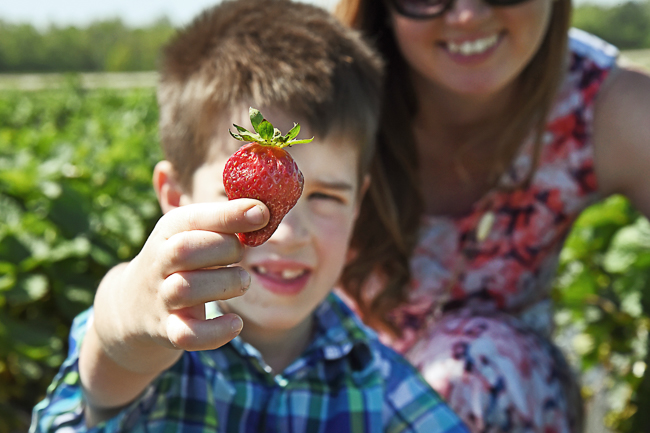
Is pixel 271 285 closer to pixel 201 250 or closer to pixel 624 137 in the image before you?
pixel 201 250

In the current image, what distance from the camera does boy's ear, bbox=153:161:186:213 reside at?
1.65 m

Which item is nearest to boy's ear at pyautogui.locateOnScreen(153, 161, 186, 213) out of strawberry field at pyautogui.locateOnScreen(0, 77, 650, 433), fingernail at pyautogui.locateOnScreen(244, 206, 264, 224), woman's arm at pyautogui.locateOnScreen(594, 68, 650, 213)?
fingernail at pyautogui.locateOnScreen(244, 206, 264, 224)

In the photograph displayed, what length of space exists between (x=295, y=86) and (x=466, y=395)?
1049 millimetres

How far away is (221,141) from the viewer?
5.04 ft

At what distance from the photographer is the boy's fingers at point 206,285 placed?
866mm

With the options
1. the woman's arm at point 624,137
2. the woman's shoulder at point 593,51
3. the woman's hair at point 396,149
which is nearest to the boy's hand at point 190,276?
the woman's hair at point 396,149

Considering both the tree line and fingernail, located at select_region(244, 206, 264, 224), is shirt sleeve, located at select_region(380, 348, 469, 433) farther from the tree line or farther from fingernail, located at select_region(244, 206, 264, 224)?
the tree line

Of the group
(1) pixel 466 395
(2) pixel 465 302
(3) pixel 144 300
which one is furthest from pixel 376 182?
(3) pixel 144 300

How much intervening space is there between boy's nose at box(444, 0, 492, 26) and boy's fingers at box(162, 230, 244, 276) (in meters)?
1.45

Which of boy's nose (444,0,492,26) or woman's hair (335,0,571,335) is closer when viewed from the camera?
boy's nose (444,0,492,26)

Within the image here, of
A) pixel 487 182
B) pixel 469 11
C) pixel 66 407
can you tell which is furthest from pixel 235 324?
pixel 487 182

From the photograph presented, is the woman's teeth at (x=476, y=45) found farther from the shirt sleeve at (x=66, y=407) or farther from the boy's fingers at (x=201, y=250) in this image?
the boy's fingers at (x=201, y=250)

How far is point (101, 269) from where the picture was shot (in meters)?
2.69

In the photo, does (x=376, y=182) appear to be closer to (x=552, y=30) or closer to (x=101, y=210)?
(x=552, y=30)
